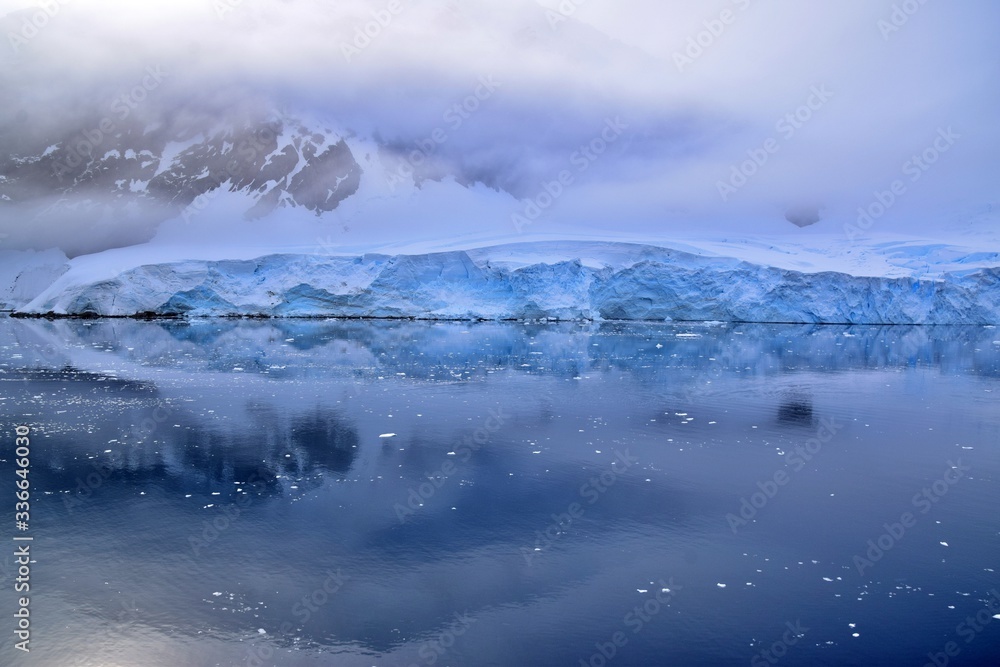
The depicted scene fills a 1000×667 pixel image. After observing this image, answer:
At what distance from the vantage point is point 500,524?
15.1 ft

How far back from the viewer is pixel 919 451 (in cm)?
681

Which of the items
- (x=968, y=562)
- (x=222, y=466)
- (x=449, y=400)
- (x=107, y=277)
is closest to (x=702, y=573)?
(x=968, y=562)

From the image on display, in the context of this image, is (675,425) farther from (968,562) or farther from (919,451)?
(968,562)

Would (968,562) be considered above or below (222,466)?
above

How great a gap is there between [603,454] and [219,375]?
742 centimetres
